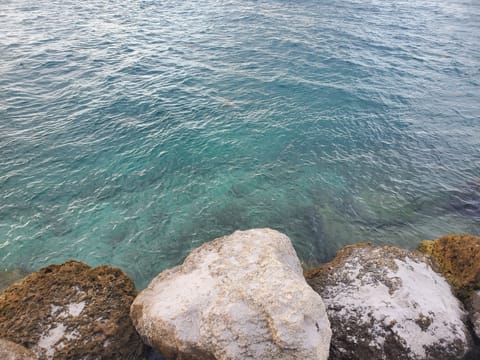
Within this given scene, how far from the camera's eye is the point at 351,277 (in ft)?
26.8

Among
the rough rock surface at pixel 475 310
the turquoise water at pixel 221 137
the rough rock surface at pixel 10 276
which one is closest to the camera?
the rough rock surface at pixel 475 310

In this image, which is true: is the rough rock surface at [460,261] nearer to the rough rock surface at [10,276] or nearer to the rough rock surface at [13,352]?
the rough rock surface at [13,352]

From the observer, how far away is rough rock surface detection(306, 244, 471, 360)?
689 centimetres

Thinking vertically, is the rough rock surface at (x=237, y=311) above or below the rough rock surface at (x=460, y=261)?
above

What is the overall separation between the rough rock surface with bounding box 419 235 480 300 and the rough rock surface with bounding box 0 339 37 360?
398 inches

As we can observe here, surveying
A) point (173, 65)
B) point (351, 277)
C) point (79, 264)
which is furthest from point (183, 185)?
point (173, 65)

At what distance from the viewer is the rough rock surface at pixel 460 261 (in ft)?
26.8

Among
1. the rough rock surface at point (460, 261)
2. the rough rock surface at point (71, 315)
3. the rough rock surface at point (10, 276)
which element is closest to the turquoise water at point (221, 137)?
the rough rock surface at point (10, 276)

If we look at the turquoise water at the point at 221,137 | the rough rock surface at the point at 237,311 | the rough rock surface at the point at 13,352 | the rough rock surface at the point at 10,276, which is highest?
the rough rock surface at the point at 237,311

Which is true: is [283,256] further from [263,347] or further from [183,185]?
[183,185]

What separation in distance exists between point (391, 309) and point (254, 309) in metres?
3.58

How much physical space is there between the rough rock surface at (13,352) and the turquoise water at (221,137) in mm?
5274

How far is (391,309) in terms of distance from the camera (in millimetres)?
7289

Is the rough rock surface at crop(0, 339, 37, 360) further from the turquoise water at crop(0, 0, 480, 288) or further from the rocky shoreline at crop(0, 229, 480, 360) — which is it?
the turquoise water at crop(0, 0, 480, 288)
